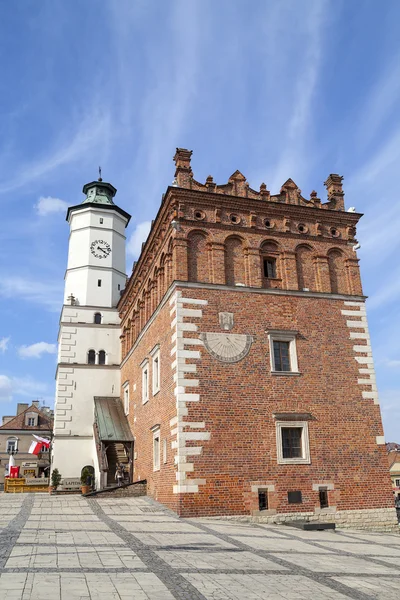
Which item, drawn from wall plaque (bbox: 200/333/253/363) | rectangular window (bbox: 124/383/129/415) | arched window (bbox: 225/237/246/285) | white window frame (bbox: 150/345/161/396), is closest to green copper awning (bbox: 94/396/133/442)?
rectangular window (bbox: 124/383/129/415)

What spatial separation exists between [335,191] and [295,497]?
11819 millimetres

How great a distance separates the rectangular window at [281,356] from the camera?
19266 millimetres

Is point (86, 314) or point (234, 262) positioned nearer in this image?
point (234, 262)

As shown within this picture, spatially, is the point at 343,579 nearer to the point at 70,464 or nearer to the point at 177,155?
the point at 177,155

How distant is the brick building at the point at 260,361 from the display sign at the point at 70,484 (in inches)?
273

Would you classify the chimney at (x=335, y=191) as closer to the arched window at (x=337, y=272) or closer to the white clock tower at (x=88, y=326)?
the arched window at (x=337, y=272)

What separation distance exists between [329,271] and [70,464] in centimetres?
1658

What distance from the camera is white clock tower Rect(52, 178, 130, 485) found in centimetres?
2908

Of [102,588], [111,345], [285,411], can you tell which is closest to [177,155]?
[285,411]

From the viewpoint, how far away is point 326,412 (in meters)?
19.0

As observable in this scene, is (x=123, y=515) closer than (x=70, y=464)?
A: Yes

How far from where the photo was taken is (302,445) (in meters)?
18.5

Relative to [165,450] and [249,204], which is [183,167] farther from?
[165,450]

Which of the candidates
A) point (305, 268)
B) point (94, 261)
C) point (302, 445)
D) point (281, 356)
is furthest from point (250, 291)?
A: point (94, 261)
